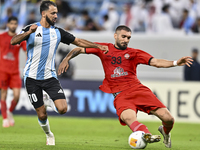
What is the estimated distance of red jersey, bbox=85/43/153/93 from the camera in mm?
6855

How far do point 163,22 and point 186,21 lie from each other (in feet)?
3.18

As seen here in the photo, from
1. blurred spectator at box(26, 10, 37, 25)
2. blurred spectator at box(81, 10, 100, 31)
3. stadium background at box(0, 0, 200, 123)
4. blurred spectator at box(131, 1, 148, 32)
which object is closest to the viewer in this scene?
stadium background at box(0, 0, 200, 123)

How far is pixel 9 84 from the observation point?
1068cm

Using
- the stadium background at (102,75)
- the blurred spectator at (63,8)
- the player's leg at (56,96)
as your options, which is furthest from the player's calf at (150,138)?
the blurred spectator at (63,8)

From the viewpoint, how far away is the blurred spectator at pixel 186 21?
16000 mm

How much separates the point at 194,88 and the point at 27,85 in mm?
7622

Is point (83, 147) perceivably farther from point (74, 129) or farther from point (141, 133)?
point (74, 129)

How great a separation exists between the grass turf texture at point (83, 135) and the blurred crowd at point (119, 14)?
527 cm

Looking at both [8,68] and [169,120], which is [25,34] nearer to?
[169,120]

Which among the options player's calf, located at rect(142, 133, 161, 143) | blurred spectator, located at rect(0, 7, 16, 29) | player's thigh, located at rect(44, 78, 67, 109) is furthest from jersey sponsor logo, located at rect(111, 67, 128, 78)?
blurred spectator, located at rect(0, 7, 16, 29)

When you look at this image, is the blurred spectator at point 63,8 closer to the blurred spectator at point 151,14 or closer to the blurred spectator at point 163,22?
the blurred spectator at point 151,14

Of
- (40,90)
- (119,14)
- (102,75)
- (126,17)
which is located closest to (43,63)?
(40,90)

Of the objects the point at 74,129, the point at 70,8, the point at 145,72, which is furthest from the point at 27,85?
the point at 70,8

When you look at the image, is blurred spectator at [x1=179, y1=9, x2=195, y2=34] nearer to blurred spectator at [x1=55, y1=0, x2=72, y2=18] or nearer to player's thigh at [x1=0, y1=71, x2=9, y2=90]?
blurred spectator at [x1=55, y1=0, x2=72, y2=18]
